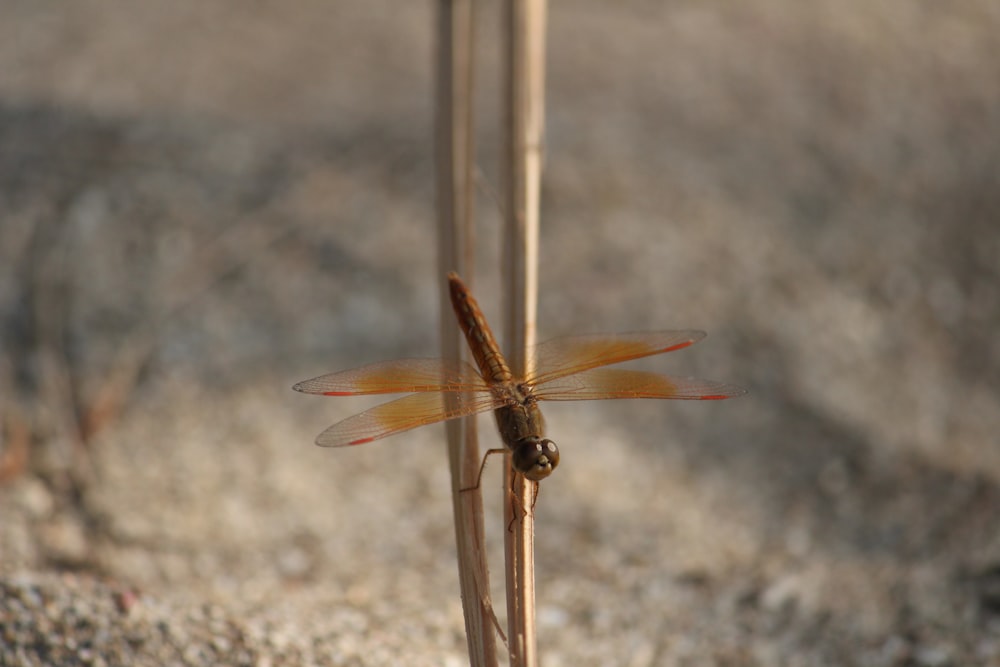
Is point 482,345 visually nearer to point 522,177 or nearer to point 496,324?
point 522,177

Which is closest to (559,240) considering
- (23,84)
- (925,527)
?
(925,527)

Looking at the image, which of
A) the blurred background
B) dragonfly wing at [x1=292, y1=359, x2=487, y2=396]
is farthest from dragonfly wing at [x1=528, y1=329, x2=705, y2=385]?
the blurred background

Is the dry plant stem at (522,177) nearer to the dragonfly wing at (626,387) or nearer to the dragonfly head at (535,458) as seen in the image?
the dragonfly head at (535,458)

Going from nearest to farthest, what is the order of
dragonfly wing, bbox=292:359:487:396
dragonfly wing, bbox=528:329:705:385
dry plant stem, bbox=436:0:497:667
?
dry plant stem, bbox=436:0:497:667 → dragonfly wing, bbox=292:359:487:396 → dragonfly wing, bbox=528:329:705:385

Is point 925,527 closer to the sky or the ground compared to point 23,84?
closer to the ground

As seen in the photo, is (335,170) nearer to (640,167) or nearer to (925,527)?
(640,167)

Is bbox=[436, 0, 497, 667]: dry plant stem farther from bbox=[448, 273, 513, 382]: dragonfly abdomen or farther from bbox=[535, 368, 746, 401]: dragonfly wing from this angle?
bbox=[535, 368, 746, 401]: dragonfly wing

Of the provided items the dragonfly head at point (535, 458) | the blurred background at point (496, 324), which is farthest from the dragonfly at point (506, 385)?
the blurred background at point (496, 324)
